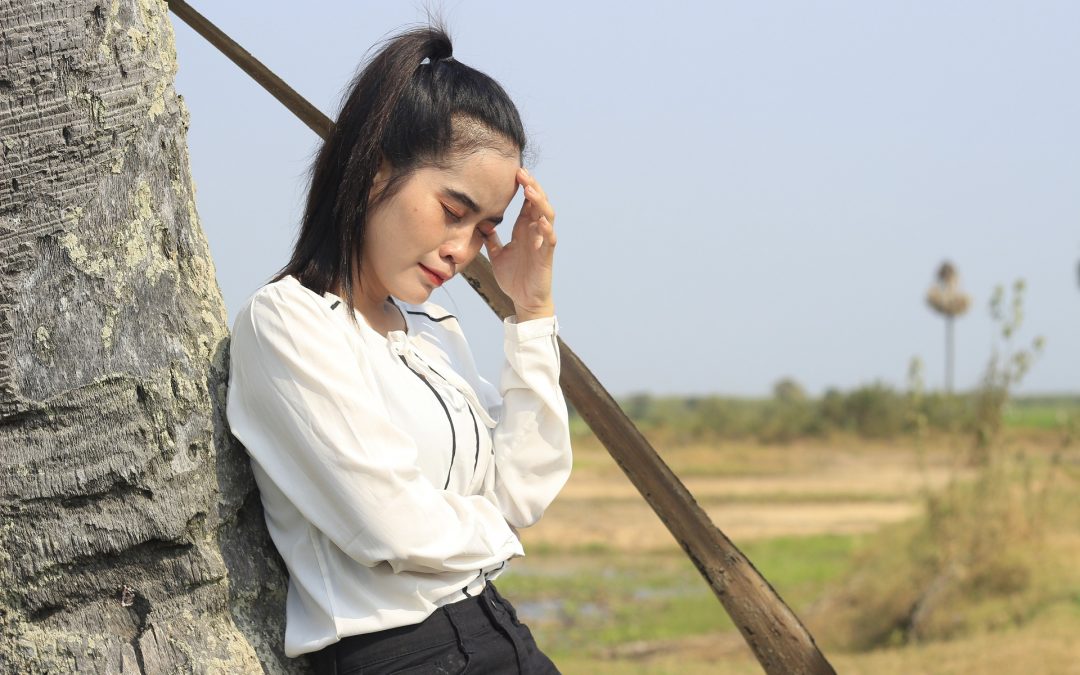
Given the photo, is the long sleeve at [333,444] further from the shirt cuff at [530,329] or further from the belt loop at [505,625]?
the shirt cuff at [530,329]

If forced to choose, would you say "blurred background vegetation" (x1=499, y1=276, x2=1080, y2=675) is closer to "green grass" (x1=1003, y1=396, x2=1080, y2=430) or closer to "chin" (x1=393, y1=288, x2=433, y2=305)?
"green grass" (x1=1003, y1=396, x2=1080, y2=430)

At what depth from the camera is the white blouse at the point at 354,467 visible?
165 cm

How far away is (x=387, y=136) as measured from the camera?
6.16ft

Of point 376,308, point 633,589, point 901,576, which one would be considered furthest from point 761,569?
point 376,308

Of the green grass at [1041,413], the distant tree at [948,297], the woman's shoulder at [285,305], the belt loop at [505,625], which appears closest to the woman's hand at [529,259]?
the woman's shoulder at [285,305]

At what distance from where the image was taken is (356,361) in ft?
5.83

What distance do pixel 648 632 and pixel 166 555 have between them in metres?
7.12

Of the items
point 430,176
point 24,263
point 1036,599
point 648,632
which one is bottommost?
point 648,632

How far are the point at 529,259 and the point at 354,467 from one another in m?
0.68

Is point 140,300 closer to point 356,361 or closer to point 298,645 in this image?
point 356,361

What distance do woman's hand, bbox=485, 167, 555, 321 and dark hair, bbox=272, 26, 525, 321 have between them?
0.21 metres

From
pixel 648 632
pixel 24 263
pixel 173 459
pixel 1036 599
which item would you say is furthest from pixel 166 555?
pixel 648 632

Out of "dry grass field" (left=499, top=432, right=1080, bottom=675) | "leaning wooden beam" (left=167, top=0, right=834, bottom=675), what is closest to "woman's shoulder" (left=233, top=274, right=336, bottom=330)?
"leaning wooden beam" (left=167, top=0, right=834, bottom=675)

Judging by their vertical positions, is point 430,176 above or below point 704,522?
above
